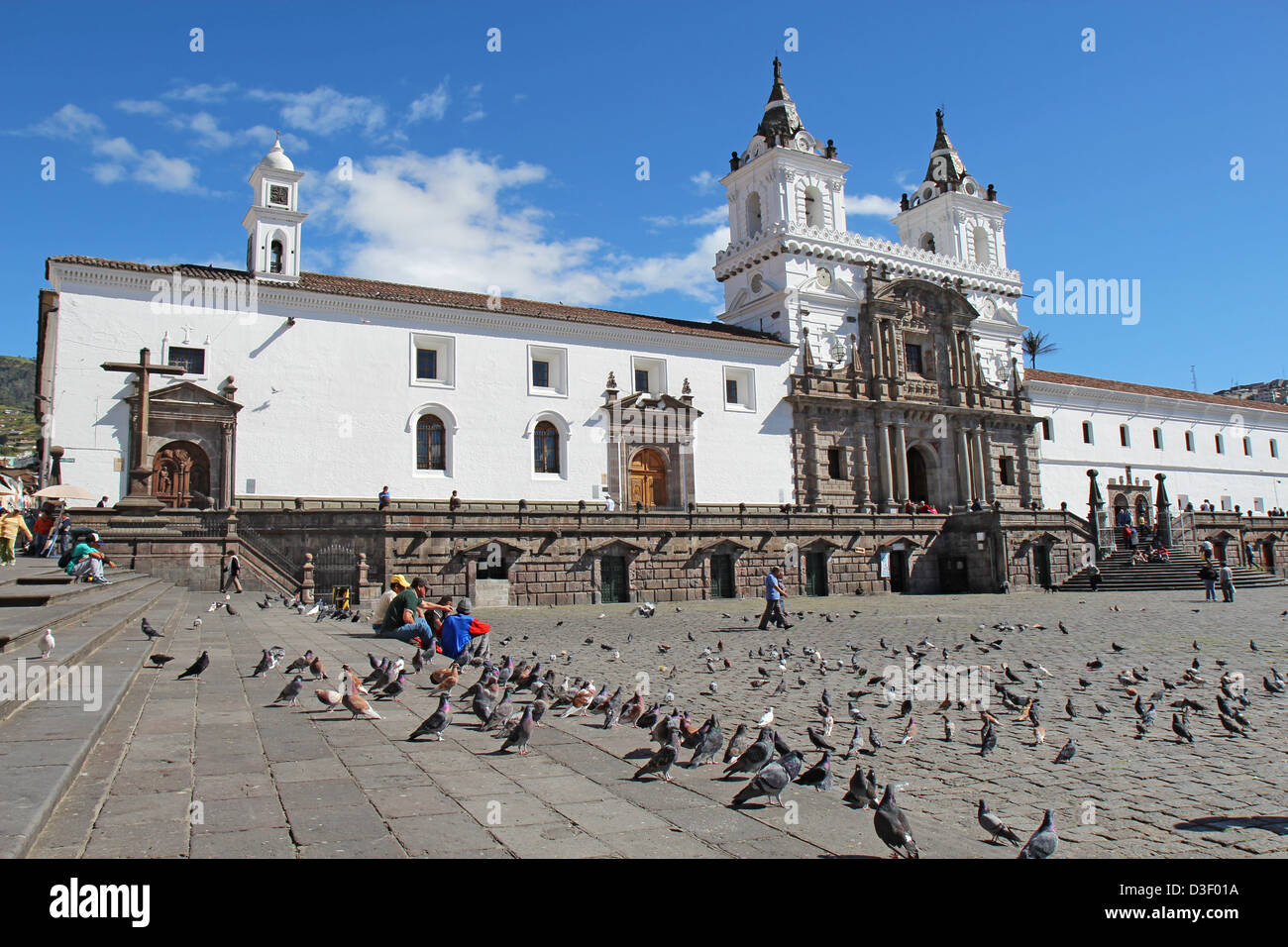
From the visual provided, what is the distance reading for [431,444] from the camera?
99.6 ft

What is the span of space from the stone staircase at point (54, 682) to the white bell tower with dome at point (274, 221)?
18790mm

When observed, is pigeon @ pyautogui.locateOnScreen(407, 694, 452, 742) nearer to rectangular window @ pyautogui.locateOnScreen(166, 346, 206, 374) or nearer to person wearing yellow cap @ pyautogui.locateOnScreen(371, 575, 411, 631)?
person wearing yellow cap @ pyautogui.locateOnScreen(371, 575, 411, 631)

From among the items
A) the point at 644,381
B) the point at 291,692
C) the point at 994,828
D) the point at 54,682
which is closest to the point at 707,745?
the point at 994,828

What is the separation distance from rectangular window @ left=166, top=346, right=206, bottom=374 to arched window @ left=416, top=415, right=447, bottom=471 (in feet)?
22.7

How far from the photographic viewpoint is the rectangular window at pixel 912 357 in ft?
137

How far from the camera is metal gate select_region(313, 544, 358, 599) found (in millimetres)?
24172

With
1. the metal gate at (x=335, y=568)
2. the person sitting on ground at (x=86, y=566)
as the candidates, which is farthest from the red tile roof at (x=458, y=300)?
the person sitting on ground at (x=86, y=566)

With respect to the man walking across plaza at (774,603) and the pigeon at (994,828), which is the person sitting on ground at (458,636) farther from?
the man walking across plaza at (774,603)

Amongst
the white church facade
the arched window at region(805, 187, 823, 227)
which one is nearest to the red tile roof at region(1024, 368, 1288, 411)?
the white church facade

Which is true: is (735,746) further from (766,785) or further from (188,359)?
(188,359)

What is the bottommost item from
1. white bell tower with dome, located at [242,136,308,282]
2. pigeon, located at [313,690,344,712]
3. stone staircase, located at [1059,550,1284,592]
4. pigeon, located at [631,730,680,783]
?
stone staircase, located at [1059,550,1284,592]

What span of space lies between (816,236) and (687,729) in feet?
118

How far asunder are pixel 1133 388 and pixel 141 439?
5159 centimetres
